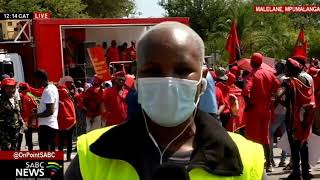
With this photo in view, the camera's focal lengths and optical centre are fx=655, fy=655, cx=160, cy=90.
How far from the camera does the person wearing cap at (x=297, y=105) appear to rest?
802 cm

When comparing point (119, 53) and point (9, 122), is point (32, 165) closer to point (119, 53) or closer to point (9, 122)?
point (9, 122)

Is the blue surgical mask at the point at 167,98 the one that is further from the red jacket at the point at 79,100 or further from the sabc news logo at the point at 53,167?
the red jacket at the point at 79,100

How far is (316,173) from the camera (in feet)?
30.3

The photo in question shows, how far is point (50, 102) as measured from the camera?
30.3 feet

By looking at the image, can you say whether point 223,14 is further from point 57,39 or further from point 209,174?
point 209,174

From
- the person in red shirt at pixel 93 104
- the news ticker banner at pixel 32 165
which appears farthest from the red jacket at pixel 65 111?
the news ticker banner at pixel 32 165

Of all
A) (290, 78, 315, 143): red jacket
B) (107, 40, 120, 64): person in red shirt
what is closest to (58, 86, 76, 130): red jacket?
(290, 78, 315, 143): red jacket

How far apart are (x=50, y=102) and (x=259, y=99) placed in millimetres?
2917

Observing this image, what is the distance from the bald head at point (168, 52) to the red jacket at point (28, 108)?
9217 mm

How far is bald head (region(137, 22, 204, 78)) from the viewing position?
6.39 feet

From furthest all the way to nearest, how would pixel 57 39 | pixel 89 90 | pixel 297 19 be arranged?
pixel 297 19 < pixel 57 39 < pixel 89 90

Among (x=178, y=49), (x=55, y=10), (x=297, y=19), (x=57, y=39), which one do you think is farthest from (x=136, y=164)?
(x=297, y=19)

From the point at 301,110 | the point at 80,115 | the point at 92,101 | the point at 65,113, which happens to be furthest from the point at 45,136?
the point at 301,110

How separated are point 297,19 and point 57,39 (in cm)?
6889
